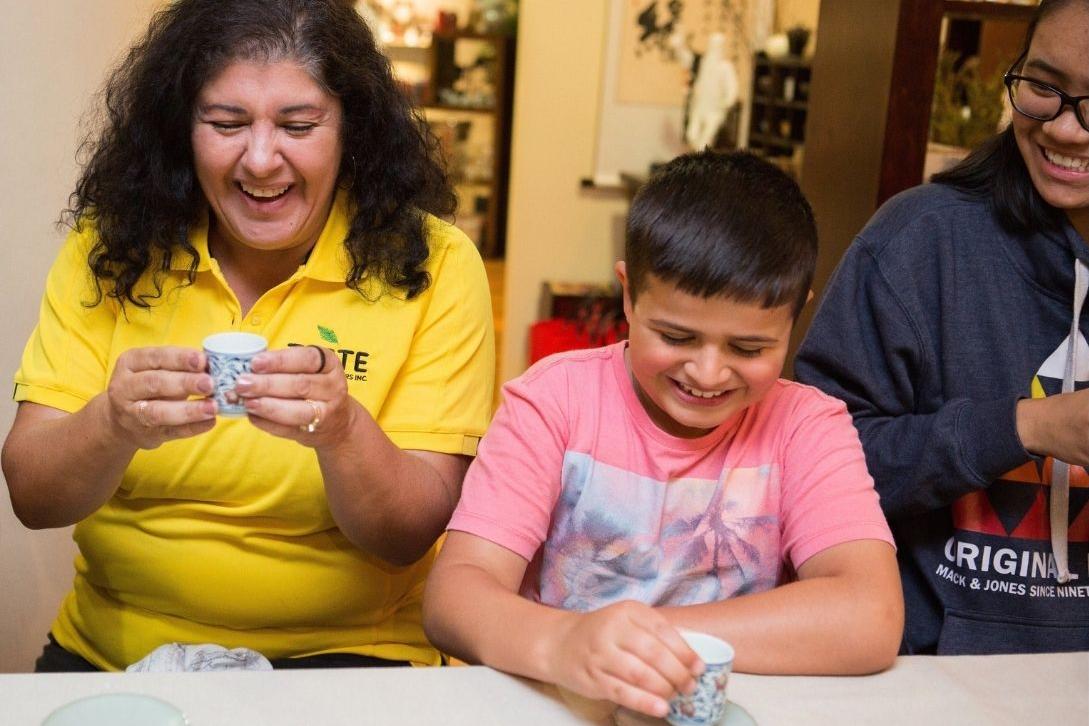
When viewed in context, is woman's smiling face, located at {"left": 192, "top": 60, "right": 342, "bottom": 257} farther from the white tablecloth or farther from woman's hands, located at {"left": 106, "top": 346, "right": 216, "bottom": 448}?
the white tablecloth

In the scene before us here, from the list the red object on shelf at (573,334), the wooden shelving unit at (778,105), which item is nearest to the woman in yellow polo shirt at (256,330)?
the red object on shelf at (573,334)

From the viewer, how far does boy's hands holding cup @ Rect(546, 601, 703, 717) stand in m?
1.02

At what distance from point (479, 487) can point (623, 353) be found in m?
0.27

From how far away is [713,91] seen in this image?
4.97 m

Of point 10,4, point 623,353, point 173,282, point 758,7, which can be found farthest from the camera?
point 758,7

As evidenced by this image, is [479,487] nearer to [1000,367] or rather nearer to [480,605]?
[480,605]

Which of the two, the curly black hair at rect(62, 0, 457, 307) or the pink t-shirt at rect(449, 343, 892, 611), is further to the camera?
the curly black hair at rect(62, 0, 457, 307)

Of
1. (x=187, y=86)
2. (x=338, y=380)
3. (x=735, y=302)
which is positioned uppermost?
(x=187, y=86)

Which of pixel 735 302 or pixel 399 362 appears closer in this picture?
pixel 735 302

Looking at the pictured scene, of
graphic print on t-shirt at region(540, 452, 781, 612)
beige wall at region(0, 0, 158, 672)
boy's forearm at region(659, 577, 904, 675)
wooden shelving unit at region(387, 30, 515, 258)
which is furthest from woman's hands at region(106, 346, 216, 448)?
wooden shelving unit at region(387, 30, 515, 258)

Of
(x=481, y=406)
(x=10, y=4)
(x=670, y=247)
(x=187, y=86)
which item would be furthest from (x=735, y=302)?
(x=10, y=4)

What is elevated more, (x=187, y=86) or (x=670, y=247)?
(x=187, y=86)

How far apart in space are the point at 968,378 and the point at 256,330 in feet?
3.22

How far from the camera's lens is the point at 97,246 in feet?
5.23
